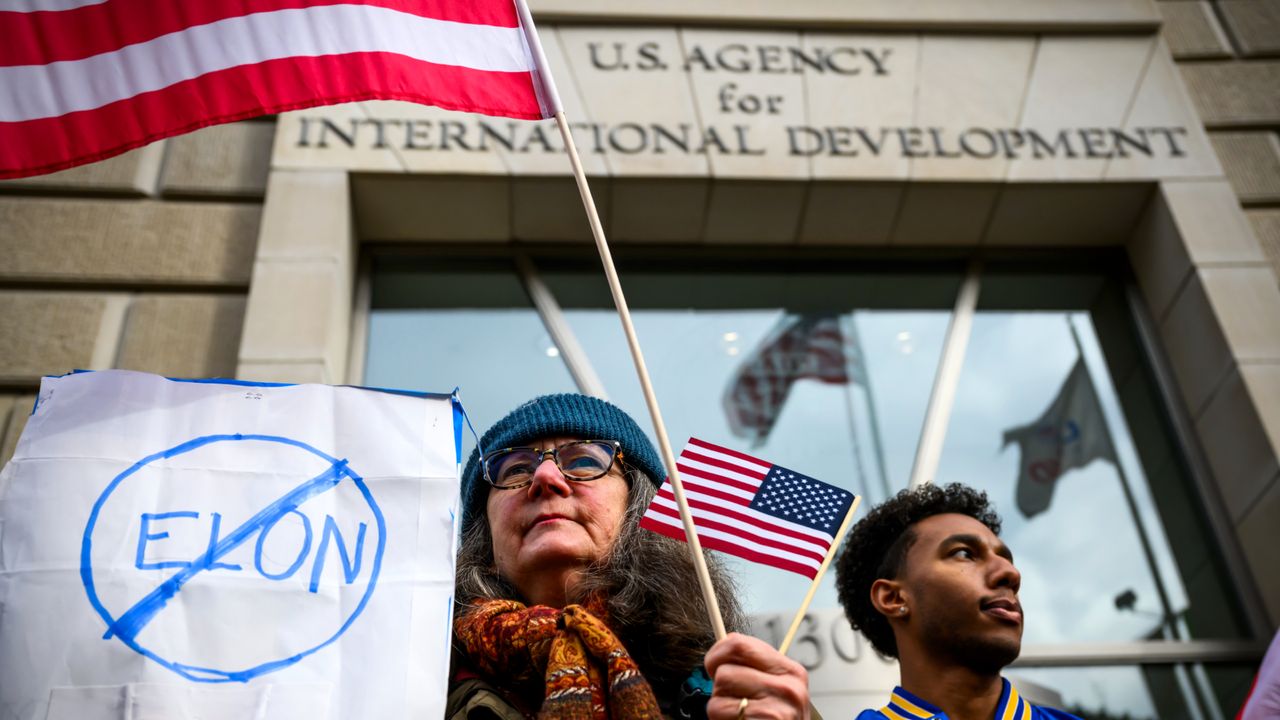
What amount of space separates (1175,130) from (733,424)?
9.76 ft

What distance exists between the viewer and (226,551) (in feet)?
7.76

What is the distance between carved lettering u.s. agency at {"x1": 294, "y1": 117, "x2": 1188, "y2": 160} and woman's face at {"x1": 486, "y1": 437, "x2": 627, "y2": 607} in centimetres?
317

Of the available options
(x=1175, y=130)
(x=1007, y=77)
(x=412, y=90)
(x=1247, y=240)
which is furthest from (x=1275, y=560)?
(x=412, y=90)

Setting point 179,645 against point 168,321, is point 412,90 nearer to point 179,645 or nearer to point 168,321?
point 179,645

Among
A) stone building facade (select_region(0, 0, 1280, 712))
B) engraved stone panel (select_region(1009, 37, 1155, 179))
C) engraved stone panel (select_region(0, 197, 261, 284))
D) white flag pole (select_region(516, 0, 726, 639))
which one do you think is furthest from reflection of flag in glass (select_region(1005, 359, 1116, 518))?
engraved stone panel (select_region(0, 197, 261, 284))

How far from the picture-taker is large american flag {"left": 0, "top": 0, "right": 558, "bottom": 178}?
3.13 metres

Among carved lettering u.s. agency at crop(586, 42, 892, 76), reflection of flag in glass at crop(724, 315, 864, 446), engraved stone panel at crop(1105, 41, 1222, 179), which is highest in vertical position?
carved lettering u.s. agency at crop(586, 42, 892, 76)

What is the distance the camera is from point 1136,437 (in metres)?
5.88

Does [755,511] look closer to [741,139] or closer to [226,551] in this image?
[226,551]

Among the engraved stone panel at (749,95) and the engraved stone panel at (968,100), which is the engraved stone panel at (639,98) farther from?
the engraved stone panel at (968,100)

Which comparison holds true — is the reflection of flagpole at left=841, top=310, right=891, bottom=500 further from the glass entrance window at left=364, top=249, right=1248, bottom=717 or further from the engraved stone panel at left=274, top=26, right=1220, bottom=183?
the engraved stone panel at left=274, top=26, right=1220, bottom=183

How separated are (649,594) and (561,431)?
0.58m

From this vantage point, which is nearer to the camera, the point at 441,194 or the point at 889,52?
the point at 441,194

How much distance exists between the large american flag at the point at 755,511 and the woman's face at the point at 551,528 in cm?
16
